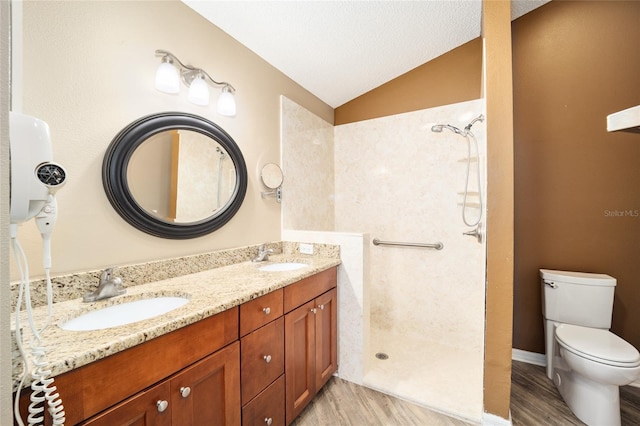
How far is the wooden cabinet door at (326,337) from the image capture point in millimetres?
1661

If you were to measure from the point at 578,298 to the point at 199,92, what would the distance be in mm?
2822

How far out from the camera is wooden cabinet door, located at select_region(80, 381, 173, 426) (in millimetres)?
706

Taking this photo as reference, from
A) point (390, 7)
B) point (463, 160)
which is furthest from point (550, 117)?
point (390, 7)

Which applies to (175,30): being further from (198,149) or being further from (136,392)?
(136,392)

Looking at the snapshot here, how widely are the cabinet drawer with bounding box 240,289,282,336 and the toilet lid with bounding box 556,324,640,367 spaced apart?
1.74m

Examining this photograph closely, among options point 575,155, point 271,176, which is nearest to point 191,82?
point 271,176

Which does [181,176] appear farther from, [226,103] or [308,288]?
[308,288]

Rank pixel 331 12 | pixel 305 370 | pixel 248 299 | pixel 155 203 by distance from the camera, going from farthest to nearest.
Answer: pixel 331 12, pixel 305 370, pixel 155 203, pixel 248 299

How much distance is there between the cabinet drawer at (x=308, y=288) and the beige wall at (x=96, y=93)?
24.0 inches

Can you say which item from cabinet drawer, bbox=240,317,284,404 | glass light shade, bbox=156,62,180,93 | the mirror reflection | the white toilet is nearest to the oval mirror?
the mirror reflection

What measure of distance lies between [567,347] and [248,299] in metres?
1.89

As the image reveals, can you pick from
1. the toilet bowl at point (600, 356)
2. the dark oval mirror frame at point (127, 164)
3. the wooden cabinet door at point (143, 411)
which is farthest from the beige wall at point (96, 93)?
the toilet bowl at point (600, 356)

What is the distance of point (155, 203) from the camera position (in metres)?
1.37

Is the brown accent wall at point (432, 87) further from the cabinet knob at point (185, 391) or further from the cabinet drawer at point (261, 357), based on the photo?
the cabinet knob at point (185, 391)
